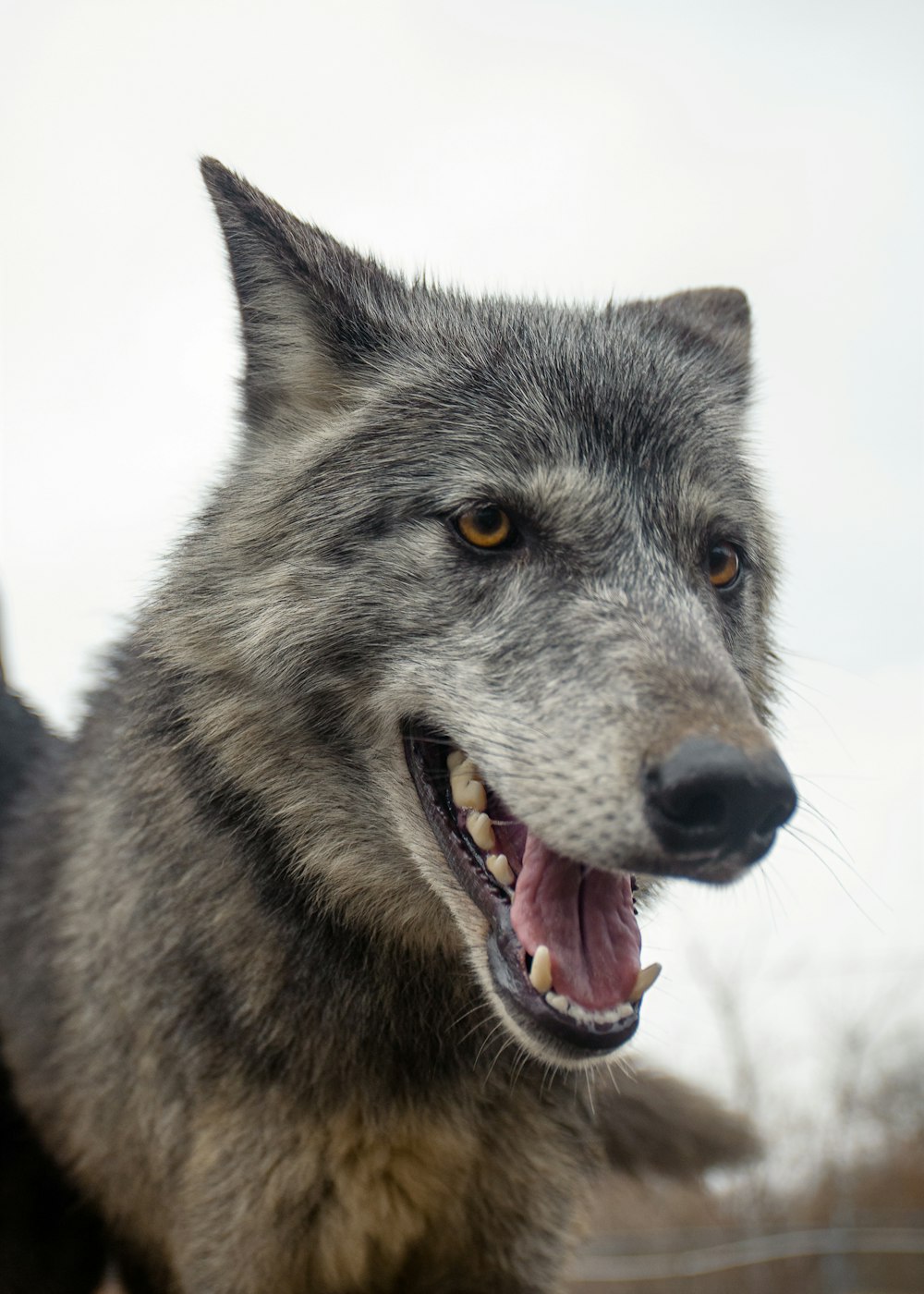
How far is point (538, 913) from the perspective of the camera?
226 centimetres

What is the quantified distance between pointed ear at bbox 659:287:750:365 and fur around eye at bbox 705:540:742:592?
45.3 inches

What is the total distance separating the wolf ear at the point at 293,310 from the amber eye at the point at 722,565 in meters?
0.98

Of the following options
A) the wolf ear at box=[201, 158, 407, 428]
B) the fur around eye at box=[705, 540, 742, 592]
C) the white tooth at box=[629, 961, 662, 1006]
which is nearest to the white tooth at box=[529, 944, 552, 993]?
the white tooth at box=[629, 961, 662, 1006]

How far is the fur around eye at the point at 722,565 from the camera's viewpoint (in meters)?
2.74

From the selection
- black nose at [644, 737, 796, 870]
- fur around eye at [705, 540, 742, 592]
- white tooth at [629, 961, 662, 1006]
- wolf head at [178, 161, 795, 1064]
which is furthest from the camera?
fur around eye at [705, 540, 742, 592]

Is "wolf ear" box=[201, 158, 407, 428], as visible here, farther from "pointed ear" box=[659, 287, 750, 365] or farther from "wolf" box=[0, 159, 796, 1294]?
"pointed ear" box=[659, 287, 750, 365]

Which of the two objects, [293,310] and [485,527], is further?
[293,310]

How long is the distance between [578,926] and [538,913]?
0.30 feet

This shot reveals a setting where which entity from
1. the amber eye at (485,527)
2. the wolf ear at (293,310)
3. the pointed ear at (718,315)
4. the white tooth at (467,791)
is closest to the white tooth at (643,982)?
the white tooth at (467,791)

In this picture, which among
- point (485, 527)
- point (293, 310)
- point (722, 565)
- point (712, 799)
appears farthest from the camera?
point (293, 310)

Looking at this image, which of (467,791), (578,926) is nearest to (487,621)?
(467,791)

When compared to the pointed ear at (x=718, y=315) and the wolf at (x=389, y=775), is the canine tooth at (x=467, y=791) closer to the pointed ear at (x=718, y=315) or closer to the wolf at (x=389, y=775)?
the wolf at (x=389, y=775)

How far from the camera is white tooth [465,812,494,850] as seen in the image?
2.37 meters

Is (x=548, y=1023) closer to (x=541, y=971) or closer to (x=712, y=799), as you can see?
(x=541, y=971)
